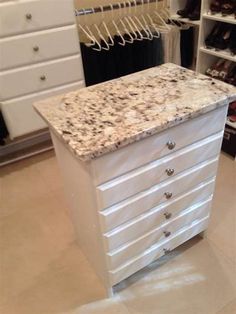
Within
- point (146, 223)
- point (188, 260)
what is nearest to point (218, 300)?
point (188, 260)

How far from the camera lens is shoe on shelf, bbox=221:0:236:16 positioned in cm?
206

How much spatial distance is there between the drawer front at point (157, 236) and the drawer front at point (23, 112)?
4.02 feet

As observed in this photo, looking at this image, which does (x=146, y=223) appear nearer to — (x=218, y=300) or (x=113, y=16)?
(x=218, y=300)

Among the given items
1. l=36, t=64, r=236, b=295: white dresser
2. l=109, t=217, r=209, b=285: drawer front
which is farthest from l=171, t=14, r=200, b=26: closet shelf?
l=109, t=217, r=209, b=285: drawer front

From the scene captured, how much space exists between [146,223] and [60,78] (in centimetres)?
128

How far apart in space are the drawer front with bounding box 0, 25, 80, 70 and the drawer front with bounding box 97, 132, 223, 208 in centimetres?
123

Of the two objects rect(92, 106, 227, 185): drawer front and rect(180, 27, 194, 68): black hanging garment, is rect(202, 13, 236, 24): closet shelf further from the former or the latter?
rect(92, 106, 227, 185): drawer front

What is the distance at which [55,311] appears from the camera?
4.63ft

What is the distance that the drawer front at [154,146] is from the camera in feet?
3.31

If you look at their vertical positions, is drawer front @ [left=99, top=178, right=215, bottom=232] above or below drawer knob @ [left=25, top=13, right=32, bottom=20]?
below

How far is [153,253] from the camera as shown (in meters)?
1.44

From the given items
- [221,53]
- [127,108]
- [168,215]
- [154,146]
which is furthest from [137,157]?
[221,53]

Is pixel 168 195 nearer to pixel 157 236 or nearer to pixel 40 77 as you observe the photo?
pixel 157 236

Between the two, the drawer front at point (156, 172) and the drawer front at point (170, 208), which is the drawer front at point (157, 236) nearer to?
the drawer front at point (170, 208)
